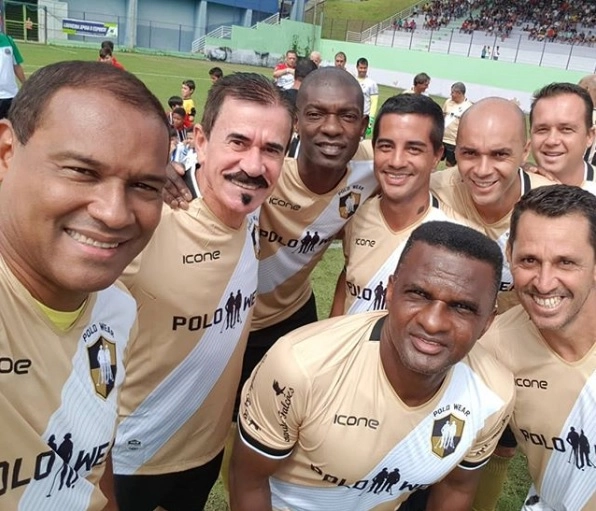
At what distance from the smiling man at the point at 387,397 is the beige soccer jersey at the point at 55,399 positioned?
2.37 feet

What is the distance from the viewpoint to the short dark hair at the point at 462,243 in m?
2.29

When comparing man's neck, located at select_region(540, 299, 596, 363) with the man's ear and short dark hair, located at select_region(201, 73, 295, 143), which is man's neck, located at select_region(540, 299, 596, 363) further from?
the man's ear

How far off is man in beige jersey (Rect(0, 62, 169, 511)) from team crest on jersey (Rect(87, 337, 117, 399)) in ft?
0.34

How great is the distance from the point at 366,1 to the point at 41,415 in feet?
250

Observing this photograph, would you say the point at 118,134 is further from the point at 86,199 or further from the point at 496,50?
the point at 496,50

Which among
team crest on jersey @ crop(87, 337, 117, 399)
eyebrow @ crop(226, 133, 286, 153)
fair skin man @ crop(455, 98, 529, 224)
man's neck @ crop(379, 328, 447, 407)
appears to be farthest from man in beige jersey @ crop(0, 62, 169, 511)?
fair skin man @ crop(455, 98, 529, 224)

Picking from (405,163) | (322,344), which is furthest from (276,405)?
(405,163)

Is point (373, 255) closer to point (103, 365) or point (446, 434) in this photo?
point (446, 434)

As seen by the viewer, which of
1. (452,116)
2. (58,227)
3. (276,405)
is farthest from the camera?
(452,116)

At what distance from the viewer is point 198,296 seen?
2568mm

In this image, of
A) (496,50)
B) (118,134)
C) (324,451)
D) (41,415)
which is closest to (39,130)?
(118,134)

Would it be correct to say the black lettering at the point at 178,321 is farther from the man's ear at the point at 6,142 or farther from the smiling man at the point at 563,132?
the smiling man at the point at 563,132

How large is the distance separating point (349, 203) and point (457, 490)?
1939mm

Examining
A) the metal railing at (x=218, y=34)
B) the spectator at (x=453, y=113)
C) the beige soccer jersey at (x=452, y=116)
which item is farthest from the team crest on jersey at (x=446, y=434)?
the metal railing at (x=218, y=34)
